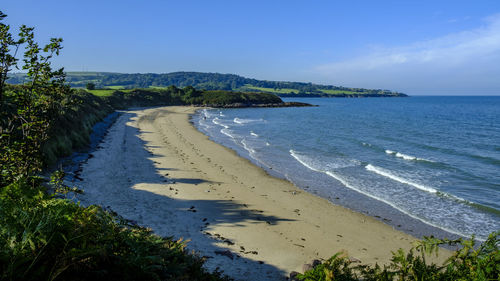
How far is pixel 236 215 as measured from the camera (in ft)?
39.9

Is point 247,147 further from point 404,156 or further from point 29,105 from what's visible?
point 29,105

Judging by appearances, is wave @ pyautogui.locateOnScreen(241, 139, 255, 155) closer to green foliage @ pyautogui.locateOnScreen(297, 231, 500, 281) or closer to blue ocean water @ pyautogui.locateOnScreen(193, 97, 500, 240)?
blue ocean water @ pyautogui.locateOnScreen(193, 97, 500, 240)

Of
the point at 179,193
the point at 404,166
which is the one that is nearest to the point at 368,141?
the point at 404,166

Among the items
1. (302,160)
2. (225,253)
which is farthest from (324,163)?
(225,253)

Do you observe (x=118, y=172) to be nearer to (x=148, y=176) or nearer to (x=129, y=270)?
(x=148, y=176)

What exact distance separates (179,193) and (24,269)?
37.3ft

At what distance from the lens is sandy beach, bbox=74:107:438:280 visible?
29.9 ft

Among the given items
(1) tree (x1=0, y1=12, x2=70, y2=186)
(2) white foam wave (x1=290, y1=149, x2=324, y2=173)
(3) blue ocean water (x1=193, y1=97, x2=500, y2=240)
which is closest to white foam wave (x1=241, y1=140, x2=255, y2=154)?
(3) blue ocean water (x1=193, y1=97, x2=500, y2=240)

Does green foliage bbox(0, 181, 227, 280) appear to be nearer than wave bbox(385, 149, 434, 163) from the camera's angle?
Yes

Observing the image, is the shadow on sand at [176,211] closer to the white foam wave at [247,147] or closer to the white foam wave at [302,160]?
the white foam wave at [302,160]

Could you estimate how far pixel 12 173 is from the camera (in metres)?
5.63

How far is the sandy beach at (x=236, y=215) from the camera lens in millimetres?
9102

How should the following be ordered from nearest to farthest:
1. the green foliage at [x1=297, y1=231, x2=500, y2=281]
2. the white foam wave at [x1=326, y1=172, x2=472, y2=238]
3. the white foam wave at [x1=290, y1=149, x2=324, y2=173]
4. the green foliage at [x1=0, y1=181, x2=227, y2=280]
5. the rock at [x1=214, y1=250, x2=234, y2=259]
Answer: the green foliage at [x1=0, y1=181, x2=227, y2=280]
the green foliage at [x1=297, y1=231, x2=500, y2=281]
the rock at [x1=214, y1=250, x2=234, y2=259]
the white foam wave at [x1=326, y1=172, x2=472, y2=238]
the white foam wave at [x1=290, y1=149, x2=324, y2=173]

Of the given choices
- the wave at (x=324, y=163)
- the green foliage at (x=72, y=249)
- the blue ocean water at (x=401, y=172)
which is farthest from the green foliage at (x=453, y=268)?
the wave at (x=324, y=163)
